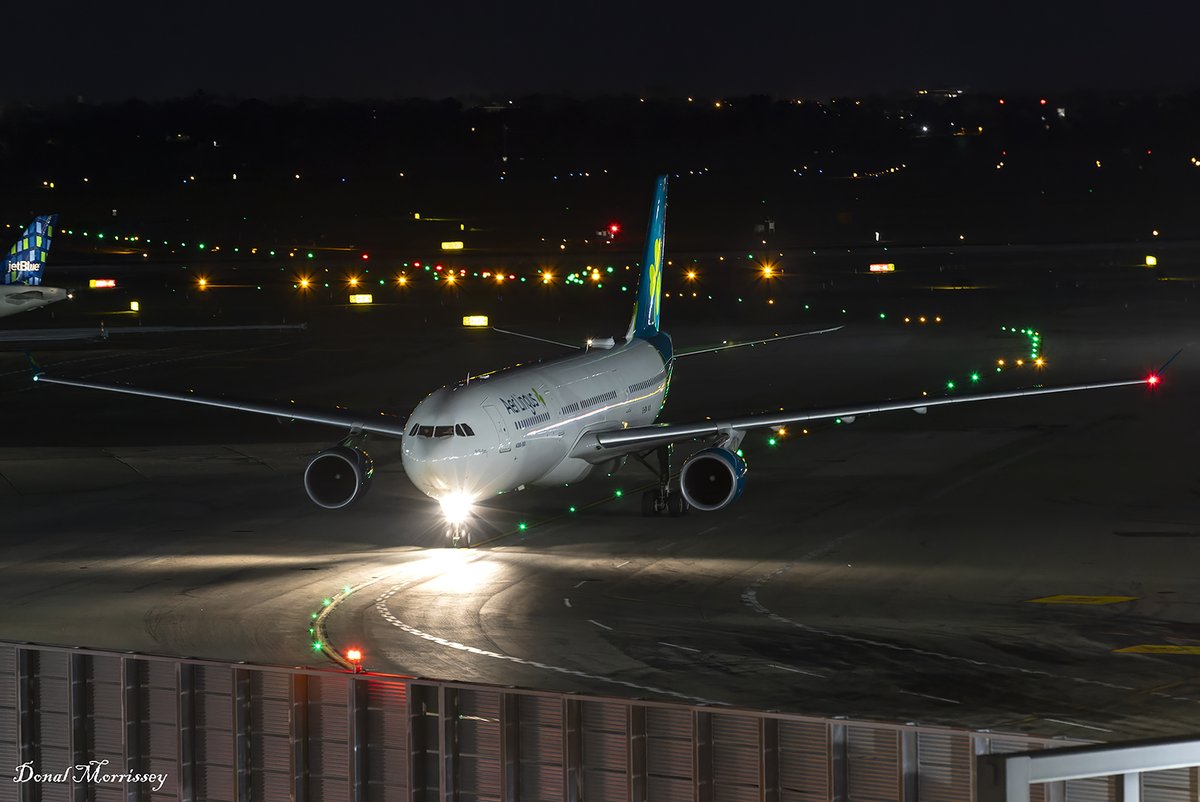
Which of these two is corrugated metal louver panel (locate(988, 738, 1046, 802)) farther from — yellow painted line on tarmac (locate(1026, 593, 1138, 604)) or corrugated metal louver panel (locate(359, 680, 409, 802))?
yellow painted line on tarmac (locate(1026, 593, 1138, 604))

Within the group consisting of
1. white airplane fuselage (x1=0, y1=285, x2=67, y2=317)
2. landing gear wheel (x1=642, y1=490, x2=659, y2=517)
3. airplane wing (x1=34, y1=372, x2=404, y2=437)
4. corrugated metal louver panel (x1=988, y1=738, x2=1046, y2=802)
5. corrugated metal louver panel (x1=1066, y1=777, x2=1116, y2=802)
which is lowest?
corrugated metal louver panel (x1=1066, y1=777, x2=1116, y2=802)

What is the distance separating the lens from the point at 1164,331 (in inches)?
3073

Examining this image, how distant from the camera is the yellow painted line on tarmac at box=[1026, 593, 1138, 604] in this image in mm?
27469

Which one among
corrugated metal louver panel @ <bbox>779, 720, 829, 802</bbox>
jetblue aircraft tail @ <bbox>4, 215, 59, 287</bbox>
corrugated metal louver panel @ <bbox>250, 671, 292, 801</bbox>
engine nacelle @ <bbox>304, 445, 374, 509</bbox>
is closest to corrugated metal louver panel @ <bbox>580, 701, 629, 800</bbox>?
corrugated metal louver panel @ <bbox>779, 720, 829, 802</bbox>

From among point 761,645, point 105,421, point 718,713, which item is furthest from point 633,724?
point 105,421

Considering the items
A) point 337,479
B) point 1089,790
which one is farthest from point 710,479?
point 1089,790

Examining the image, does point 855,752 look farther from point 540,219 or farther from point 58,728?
point 540,219

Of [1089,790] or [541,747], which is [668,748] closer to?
[541,747]

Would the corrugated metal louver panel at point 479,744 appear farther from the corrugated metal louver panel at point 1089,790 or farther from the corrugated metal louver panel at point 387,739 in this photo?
the corrugated metal louver panel at point 1089,790

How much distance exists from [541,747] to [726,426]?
21.8m

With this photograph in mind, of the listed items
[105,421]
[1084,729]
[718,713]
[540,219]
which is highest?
[540,219]

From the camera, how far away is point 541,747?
14.8m

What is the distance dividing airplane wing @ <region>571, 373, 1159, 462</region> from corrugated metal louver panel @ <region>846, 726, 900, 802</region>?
878 inches

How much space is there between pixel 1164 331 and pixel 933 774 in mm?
70153
